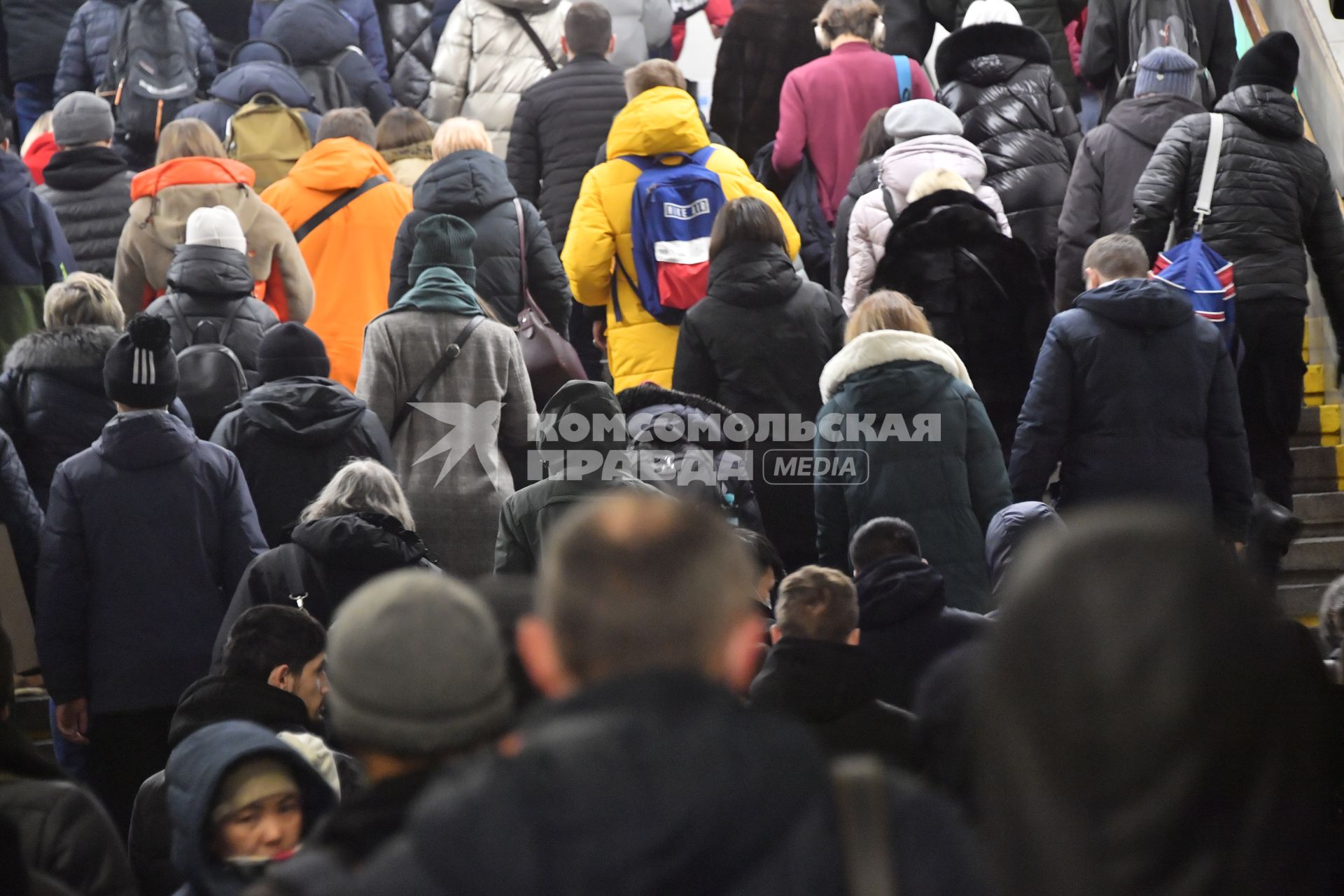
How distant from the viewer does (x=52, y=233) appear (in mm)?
8445

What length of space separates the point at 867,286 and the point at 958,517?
6.10 ft

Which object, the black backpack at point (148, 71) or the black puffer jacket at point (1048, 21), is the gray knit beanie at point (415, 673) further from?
the black backpack at point (148, 71)

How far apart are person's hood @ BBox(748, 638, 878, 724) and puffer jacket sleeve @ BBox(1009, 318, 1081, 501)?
2.78 m

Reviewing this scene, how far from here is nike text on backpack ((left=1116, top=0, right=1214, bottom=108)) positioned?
9883 mm

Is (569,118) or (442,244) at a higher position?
(569,118)

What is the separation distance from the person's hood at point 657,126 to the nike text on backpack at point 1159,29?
274 cm

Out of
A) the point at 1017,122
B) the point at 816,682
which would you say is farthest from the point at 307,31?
the point at 816,682

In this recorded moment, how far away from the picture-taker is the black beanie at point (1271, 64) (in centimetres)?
794

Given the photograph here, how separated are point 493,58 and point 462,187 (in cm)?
253

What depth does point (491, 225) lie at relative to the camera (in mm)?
8102

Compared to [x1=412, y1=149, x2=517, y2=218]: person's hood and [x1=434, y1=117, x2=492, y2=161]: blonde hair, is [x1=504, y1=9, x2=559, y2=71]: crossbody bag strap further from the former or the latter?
[x1=412, y1=149, x2=517, y2=218]: person's hood

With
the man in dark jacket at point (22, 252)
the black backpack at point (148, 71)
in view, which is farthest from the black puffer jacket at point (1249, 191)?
the black backpack at point (148, 71)

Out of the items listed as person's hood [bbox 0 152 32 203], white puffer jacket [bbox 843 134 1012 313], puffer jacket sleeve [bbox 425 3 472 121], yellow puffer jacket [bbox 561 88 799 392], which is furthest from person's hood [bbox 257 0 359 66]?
white puffer jacket [bbox 843 134 1012 313]

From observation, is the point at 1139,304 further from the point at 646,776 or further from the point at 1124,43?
the point at 646,776
